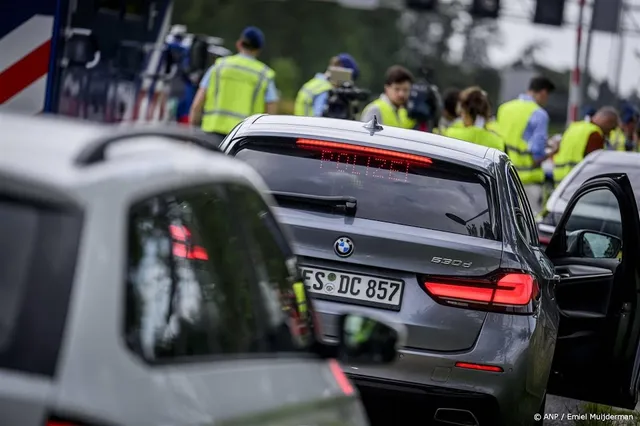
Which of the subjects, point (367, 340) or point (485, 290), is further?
point (485, 290)

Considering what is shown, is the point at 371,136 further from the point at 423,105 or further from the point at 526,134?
the point at 526,134

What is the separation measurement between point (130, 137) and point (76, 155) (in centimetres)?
Result: 22

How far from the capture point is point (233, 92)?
46.3 feet

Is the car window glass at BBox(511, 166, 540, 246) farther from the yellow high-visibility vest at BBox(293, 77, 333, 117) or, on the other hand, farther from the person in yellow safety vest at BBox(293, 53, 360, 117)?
the yellow high-visibility vest at BBox(293, 77, 333, 117)

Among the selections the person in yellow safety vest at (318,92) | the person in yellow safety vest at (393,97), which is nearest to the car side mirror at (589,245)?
the person in yellow safety vest at (393,97)

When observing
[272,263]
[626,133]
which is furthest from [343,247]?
[626,133]

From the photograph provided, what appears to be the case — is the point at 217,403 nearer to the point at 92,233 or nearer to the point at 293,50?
the point at 92,233

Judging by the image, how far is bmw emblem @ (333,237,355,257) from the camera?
20.9 feet

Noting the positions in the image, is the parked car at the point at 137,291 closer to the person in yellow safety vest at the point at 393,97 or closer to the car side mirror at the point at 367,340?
the car side mirror at the point at 367,340

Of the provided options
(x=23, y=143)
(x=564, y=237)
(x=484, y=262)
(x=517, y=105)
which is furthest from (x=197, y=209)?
(x=517, y=105)

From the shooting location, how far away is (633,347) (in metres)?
7.98

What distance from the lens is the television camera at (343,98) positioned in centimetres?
1576

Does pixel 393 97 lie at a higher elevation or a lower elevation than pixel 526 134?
higher

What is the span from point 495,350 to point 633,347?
68.3 inches
